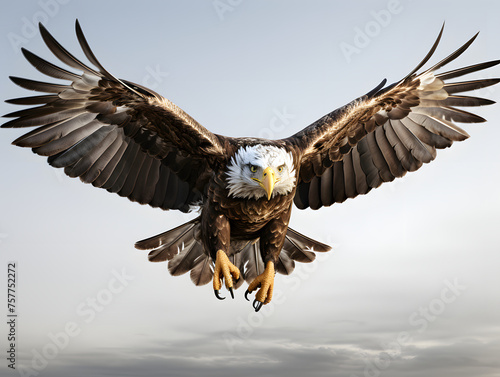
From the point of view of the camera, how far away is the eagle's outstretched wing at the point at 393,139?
6930 mm

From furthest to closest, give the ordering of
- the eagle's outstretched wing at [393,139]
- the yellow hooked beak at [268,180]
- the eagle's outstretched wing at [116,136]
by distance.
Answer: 1. the eagle's outstretched wing at [393,139]
2. the eagle's outstretched wing at [116,136]
3. the yellow hooked beak at [268,180]

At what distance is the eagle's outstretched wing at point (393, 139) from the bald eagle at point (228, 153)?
0.01 meters

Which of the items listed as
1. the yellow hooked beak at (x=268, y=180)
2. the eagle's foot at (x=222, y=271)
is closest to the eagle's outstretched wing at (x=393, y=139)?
the yellow hooked beak at (x=268, y=180)

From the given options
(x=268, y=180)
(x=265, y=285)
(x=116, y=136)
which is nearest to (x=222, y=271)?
(x=265, y=285)

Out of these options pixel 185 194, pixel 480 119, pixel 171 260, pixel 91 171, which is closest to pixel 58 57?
pixel 91 171

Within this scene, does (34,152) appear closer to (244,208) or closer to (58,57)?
(58,57)

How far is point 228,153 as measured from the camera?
5.96 metres

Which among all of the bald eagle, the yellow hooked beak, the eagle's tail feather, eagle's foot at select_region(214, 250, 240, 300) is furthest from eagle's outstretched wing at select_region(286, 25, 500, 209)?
eagle's foot at select_region(214, 250, 240, 300)

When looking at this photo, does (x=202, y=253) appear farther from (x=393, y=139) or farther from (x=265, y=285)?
(x=393, y=139)

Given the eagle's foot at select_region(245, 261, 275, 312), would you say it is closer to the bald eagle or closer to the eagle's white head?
the bald eagle

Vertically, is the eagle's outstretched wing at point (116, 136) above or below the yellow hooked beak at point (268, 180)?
above

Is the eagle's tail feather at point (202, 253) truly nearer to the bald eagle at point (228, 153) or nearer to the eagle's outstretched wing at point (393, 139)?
the bald eagle at point (228, 153)

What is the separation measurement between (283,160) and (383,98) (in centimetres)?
156

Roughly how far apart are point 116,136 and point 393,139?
309 cm
